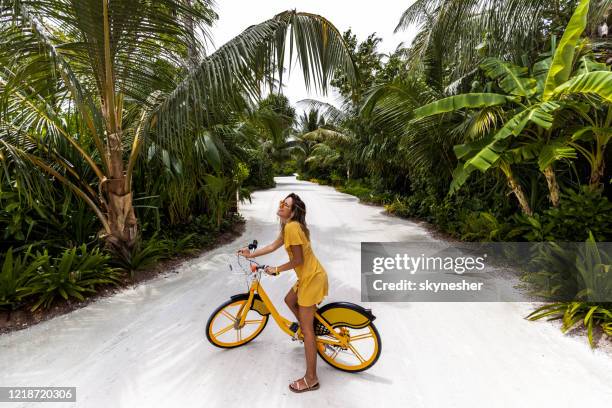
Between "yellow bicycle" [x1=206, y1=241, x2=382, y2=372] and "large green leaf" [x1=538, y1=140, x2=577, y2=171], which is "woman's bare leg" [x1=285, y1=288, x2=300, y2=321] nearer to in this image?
"yellow bicycle" [x1=206, y1=241, x2=382, y2=372]

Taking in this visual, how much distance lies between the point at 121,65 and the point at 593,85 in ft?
17.5

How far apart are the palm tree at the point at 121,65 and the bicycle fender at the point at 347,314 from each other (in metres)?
2.64

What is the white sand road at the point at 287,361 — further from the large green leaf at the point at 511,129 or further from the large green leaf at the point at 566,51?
the large green leaf at the point at 566,51

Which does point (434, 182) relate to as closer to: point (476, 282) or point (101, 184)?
point (476, 282)

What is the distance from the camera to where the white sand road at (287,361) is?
7.60 feet

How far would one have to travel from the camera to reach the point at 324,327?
2533mm

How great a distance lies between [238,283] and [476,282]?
3.44 meters

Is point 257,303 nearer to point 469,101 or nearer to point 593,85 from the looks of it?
point 469,101

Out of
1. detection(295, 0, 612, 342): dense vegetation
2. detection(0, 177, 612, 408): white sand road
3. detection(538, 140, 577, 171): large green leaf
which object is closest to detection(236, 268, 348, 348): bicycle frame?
detection(0, 177, 612, 408): white sand road

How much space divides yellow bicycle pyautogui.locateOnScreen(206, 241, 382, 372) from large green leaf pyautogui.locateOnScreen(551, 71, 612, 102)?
3.20 m

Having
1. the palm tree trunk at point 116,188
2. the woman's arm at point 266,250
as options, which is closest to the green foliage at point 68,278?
the palm tree trunk at point 116,188

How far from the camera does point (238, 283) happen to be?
185 inches

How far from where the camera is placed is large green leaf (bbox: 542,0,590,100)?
365cm

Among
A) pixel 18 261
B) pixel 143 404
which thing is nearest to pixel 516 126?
pixel 143 404
